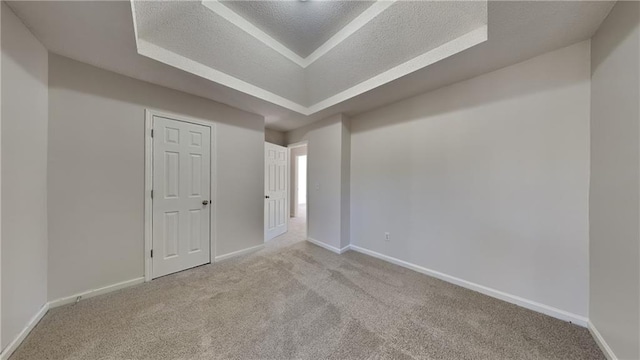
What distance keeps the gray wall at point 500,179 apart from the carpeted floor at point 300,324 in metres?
0.33

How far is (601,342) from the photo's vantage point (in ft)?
4.63

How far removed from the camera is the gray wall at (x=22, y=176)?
134 centimetres

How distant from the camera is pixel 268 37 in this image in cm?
224

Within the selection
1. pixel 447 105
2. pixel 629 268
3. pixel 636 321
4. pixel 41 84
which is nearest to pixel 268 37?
pixel 41 84

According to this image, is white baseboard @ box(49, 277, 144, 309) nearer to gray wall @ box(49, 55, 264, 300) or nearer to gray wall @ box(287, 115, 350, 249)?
gray wall @ box(49, 55, 264, 300)

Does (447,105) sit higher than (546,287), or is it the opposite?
(447,105)

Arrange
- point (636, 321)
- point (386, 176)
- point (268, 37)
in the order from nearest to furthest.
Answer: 1. point (636, 321)
2. point (268, 37)
3. point (386, 176)

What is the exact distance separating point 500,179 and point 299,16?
2.62 m

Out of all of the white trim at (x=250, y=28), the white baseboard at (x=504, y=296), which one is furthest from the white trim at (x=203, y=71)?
the white baseboard at (x=504, y=296)

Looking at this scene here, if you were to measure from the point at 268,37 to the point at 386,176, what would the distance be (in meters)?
2.32

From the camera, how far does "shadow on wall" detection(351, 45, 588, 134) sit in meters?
1.76

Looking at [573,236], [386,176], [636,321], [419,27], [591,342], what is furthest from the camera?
[386,176]

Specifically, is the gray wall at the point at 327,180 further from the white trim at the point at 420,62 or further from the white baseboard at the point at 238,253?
the white baseboard at the point at 238,253

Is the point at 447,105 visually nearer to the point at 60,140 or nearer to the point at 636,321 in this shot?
the point at 636,321
